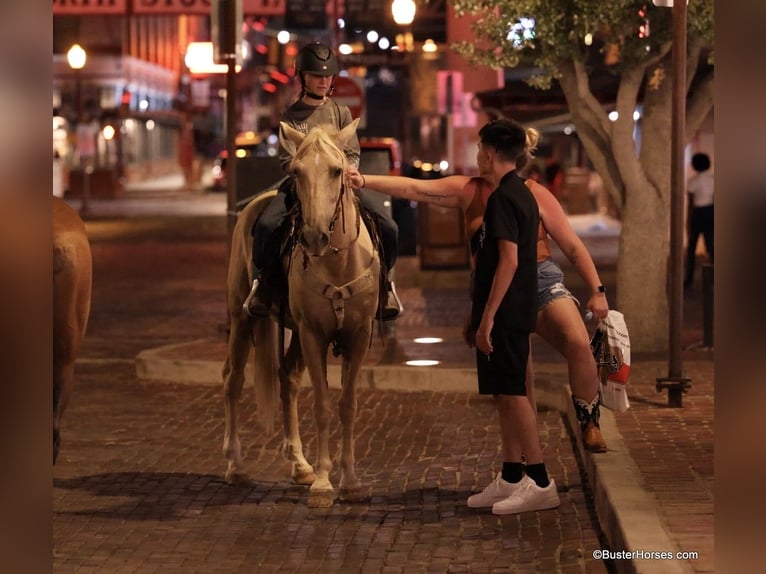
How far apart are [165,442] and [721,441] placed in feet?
26.6

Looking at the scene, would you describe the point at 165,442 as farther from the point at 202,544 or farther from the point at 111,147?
the point at 111,147

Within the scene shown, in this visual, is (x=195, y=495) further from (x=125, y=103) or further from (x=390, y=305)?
(x=125, y=103)

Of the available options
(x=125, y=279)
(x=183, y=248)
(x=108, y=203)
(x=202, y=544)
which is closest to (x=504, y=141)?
(x=202, y=544)

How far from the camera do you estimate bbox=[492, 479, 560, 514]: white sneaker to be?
8.64 meters

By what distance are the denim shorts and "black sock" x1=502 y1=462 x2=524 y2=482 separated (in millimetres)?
1061

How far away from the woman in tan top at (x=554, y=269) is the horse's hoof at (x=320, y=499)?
1394mm

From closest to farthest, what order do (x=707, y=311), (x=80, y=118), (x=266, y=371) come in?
(x=266, y=371) < (x=707, y=311) < (x=80, y=118)

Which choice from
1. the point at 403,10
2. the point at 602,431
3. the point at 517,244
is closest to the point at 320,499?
the point at 517,244

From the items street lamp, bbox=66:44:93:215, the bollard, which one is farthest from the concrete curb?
street lamp, bbox=66:44:93:215

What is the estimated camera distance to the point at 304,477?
31.6ft

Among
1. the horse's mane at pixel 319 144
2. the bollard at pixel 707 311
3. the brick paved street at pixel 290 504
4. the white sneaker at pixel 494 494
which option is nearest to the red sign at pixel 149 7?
the bollard at pixel 707 311

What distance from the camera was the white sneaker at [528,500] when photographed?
8.64 metres

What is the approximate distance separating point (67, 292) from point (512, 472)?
2783mm

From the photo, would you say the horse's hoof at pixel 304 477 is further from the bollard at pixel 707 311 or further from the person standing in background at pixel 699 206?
the person standing in background at pixel 699 206
